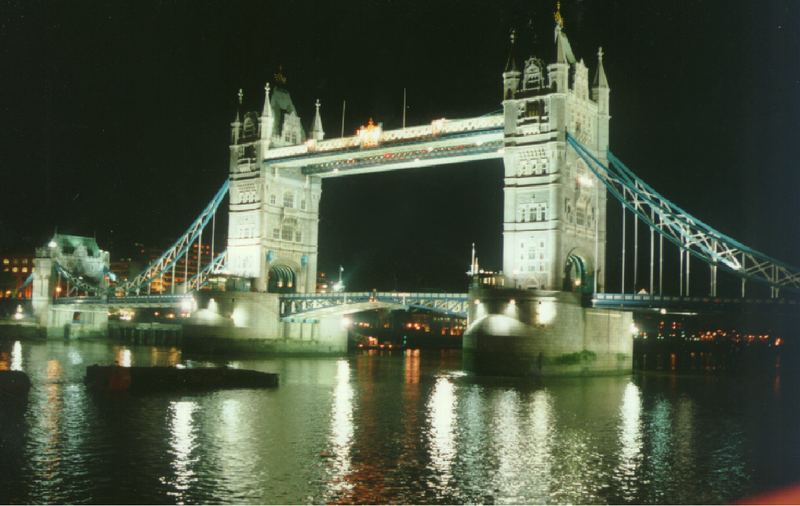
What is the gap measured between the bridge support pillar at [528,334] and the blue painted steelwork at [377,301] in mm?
5915

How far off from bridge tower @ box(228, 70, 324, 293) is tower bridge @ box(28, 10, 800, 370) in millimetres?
112

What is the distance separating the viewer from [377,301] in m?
65.4

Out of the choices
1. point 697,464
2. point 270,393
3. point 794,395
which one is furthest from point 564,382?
point 697,464

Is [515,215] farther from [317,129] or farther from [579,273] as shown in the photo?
[317,129]

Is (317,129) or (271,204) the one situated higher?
(317,129)

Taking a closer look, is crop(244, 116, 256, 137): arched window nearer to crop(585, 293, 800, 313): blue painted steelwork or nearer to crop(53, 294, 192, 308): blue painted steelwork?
crop(53, 294, 192, 308): blue painted steelwork

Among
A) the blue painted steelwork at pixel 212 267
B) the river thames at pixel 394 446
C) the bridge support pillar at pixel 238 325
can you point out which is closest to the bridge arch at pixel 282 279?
the bridge support pillar at pixel 238 325

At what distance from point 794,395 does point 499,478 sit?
30343 mm

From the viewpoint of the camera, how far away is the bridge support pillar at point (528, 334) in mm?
50875

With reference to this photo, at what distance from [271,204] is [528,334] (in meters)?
28.4

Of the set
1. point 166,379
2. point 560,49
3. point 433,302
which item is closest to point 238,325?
point 433,302

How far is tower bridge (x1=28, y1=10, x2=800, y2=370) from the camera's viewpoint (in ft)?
169

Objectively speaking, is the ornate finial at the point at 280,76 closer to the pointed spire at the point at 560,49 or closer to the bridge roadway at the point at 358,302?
Answer: the bridge roadway at the point at 358,302

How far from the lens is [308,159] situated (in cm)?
6844
